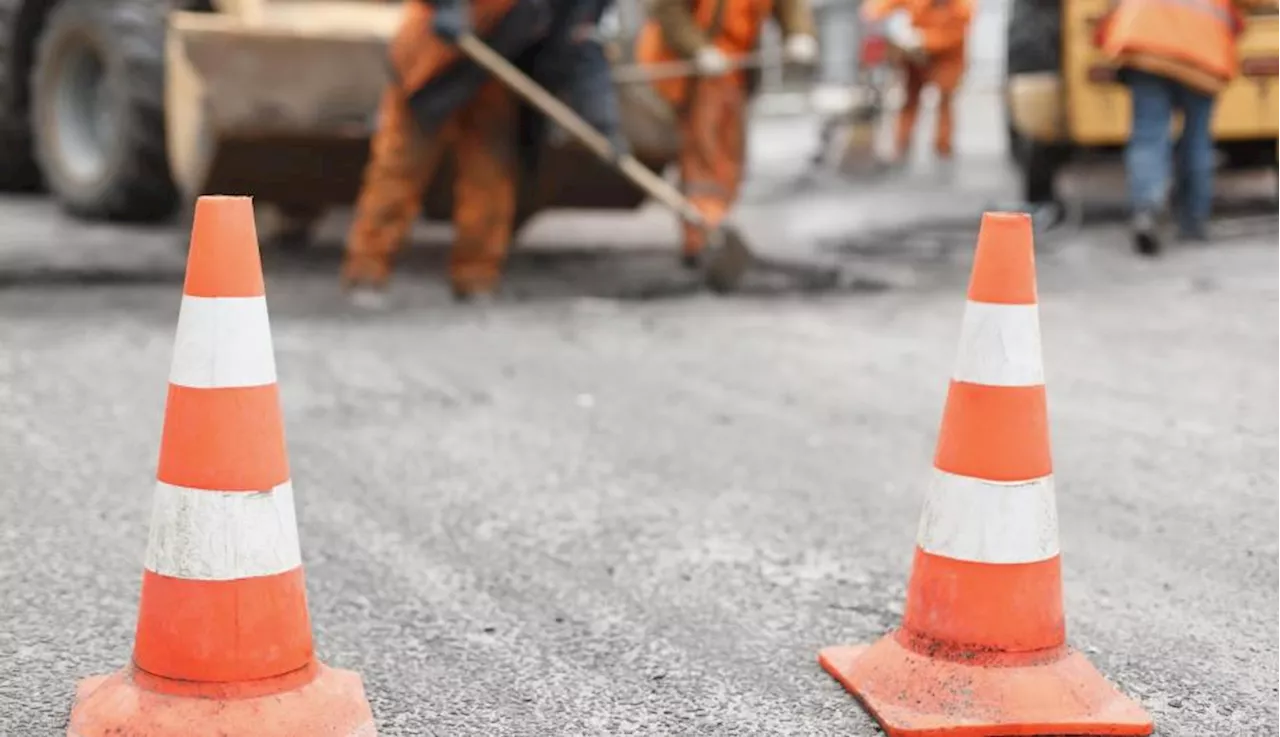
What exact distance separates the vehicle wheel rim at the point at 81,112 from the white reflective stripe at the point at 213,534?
6259 mm

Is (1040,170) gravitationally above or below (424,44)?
below

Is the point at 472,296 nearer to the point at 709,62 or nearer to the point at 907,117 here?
the point at 709,62

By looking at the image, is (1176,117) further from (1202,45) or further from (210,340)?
(210,340)

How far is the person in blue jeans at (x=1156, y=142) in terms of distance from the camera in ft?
23.0

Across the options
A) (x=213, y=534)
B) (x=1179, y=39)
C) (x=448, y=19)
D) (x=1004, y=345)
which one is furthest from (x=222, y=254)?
(x=1179, y=39)

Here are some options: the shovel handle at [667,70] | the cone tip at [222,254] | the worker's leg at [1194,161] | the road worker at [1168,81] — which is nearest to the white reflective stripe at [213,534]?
the cone tip at [222,254]

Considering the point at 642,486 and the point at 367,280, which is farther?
the point at 367,280

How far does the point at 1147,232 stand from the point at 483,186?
118 inches

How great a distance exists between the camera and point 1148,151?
7.04 meters

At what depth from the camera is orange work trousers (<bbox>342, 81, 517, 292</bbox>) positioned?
19.3ft

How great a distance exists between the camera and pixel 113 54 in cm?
729

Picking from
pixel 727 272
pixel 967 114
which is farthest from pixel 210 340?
pixel 967 114

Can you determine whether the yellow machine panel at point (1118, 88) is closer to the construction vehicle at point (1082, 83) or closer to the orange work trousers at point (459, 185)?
the construction vehicle at point (1082, 83)

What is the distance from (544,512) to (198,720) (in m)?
1.37
